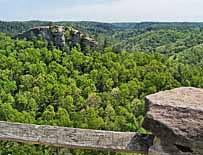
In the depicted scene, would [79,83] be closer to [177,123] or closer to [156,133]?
[156,133]

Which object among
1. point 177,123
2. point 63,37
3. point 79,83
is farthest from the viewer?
point 63,37

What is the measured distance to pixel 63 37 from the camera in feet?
214

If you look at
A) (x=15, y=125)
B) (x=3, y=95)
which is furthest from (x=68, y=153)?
(x=15, y=125)

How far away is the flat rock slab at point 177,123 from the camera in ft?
9.04

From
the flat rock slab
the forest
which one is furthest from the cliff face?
the flat rock slab

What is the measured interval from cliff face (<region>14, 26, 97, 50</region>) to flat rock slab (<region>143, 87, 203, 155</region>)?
2444 inches

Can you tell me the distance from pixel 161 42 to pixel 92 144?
461 feet

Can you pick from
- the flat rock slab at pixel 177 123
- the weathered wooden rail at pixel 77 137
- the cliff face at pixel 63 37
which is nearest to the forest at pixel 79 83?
the cliff face at pixel 63 37

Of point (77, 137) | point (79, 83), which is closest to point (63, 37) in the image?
point (79, 83)

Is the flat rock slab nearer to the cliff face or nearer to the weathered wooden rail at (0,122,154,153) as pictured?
the weathered wooden rail at (0,122,154,153)

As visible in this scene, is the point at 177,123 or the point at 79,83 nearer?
the point at 177,123

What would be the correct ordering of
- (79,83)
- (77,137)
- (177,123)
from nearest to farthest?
(177,123), (77,137), (79,83)

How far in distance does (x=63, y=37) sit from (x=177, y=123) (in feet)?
207

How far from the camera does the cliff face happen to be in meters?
65.1
